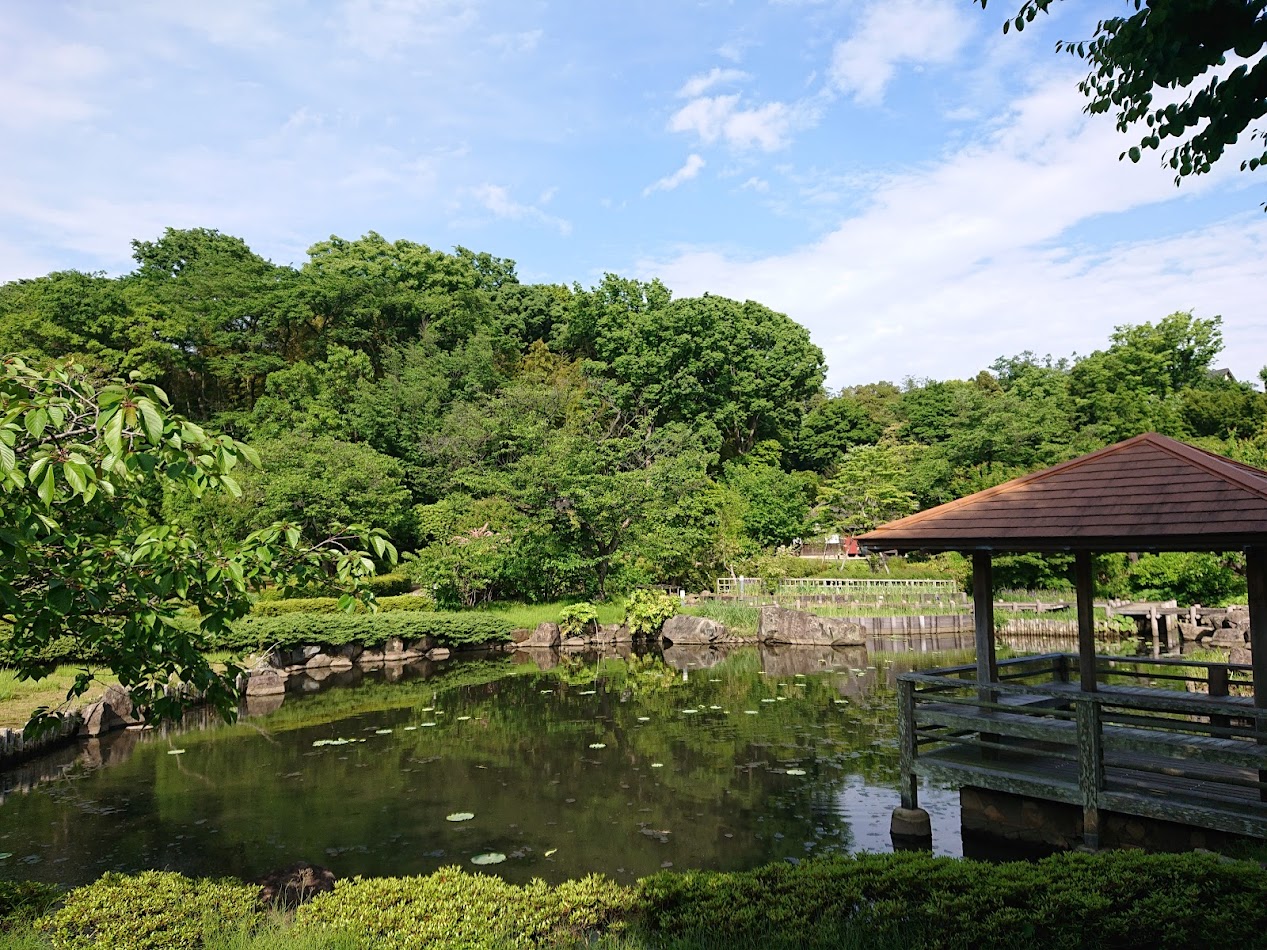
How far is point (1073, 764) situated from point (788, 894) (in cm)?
398

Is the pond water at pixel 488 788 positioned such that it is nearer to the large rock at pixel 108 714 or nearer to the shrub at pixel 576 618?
the large rock at pixel 108 714

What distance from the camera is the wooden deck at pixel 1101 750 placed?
17.8ft

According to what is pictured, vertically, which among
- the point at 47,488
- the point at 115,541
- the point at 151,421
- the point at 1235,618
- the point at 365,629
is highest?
the point at 151,421

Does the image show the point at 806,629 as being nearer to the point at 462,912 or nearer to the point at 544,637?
the point at 544,637

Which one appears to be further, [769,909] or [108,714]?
[108,714]

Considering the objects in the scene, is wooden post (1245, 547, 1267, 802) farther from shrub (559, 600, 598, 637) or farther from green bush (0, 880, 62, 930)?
shrub (559, 600, 598, 637)

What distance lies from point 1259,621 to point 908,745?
278 cm

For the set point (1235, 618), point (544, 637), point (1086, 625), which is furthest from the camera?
point (544, 637)

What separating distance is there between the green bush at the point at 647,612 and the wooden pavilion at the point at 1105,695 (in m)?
14.2

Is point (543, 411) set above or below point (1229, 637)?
Result: above

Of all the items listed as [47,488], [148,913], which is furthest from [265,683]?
[47,488]

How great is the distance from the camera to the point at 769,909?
3822mm

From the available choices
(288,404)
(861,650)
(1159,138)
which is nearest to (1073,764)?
(1159,138)

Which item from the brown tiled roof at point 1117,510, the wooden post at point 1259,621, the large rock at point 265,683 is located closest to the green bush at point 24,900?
Result: the brown tiled roof at point 1117,510
